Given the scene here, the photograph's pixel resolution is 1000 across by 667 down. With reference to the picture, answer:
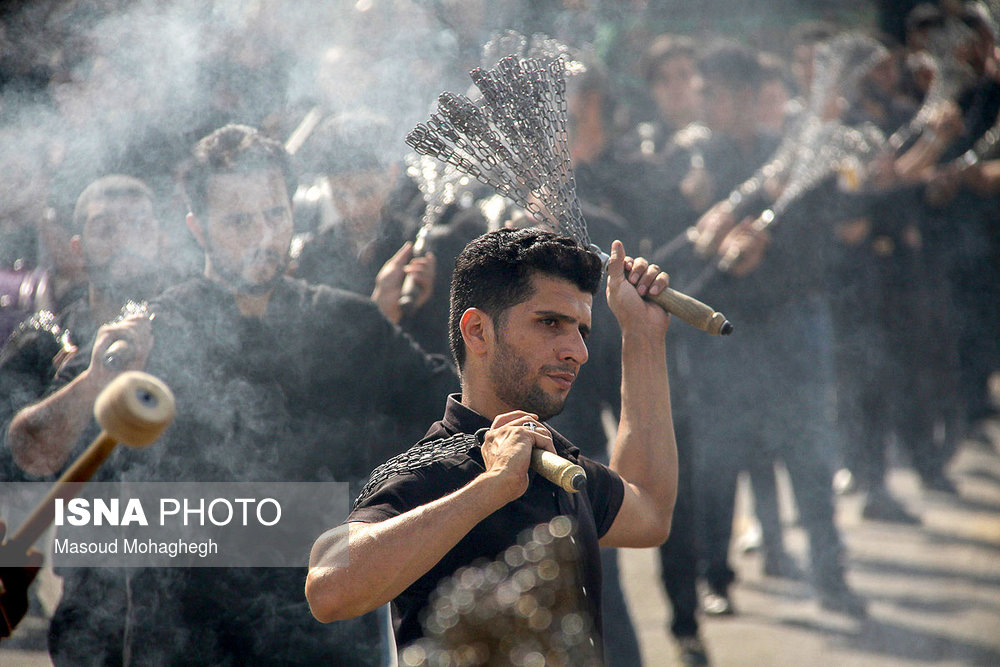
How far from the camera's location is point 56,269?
12.0 feet

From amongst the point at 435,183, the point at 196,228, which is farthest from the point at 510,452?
the point at 435,183

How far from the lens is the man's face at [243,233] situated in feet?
9.57

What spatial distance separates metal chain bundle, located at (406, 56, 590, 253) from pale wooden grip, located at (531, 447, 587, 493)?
722 millimetres

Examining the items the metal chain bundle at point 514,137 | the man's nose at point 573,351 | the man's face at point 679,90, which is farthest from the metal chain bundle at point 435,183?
the man's face at point 679,90

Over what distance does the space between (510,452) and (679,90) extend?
5040mm

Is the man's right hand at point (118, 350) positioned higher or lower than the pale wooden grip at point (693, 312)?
lower

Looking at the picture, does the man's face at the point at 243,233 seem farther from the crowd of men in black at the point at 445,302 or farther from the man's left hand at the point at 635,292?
the man's left hand at the point at 635,292

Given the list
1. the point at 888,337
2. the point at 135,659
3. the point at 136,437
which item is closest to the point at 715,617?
the point at 888,337

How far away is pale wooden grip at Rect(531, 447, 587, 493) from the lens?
1843 millimetres

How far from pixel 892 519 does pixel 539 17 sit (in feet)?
12.7

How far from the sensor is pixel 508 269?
7.48 ft

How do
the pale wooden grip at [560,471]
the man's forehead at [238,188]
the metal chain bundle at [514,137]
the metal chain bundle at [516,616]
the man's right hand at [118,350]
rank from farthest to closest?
1. the man's forehead at [238,188]
2. the man's right hand at [118,350]
3. the metal chain bundle at [514,137]
4. the pale wooden grip at [560,471]
5. the metal chain bundle at [516,616]

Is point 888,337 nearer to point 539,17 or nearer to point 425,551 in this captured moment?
point 539,17

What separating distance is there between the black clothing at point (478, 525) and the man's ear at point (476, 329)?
5.3 inches
